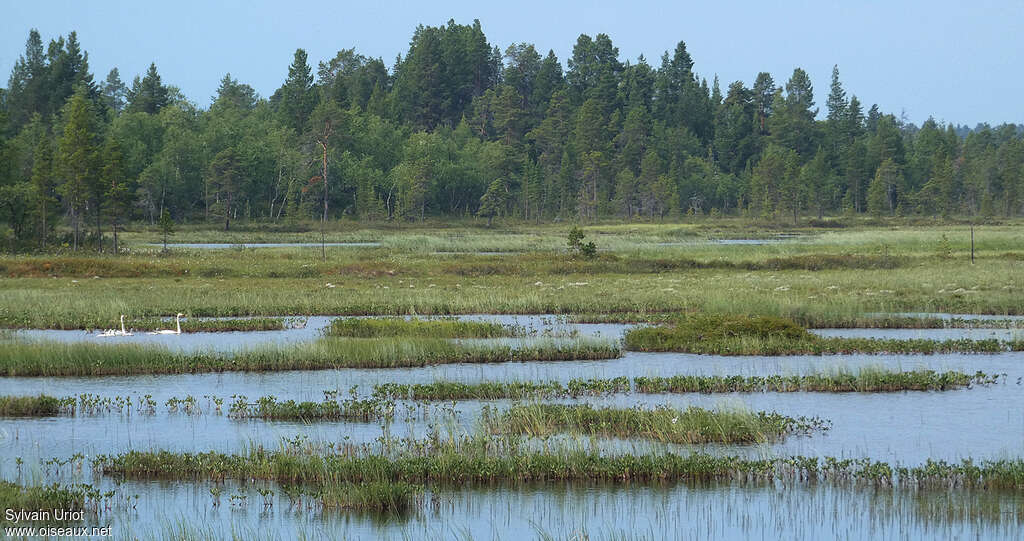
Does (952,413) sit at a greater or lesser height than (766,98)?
lesser

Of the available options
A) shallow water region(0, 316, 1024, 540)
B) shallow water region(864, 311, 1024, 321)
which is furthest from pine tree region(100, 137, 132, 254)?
shallow water region(864, 311, 1024, 321)

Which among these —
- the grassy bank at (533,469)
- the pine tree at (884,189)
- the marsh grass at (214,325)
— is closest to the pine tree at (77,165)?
the marsh grass at (214,325)

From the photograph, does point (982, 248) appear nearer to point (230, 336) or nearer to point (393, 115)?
point (230, 336)

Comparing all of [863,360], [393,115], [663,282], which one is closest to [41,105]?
[393,115]

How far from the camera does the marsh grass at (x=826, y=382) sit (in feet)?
83.6

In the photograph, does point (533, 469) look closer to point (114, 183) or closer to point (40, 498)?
point (40, 498)

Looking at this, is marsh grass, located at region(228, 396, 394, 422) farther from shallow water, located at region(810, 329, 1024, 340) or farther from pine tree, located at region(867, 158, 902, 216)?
pine tree, located at region(867, 158, 902, 216)

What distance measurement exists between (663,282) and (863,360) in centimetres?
2202

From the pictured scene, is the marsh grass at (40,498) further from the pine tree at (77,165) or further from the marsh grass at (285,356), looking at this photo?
the pine tree at (77,165)

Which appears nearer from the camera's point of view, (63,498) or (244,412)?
(63,498)

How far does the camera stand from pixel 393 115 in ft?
589

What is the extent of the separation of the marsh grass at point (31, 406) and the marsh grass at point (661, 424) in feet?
32.5

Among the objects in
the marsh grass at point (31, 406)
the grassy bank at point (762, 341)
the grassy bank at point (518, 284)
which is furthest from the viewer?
the grassy bank at point (518, 284)

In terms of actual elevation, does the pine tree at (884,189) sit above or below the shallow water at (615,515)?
above
